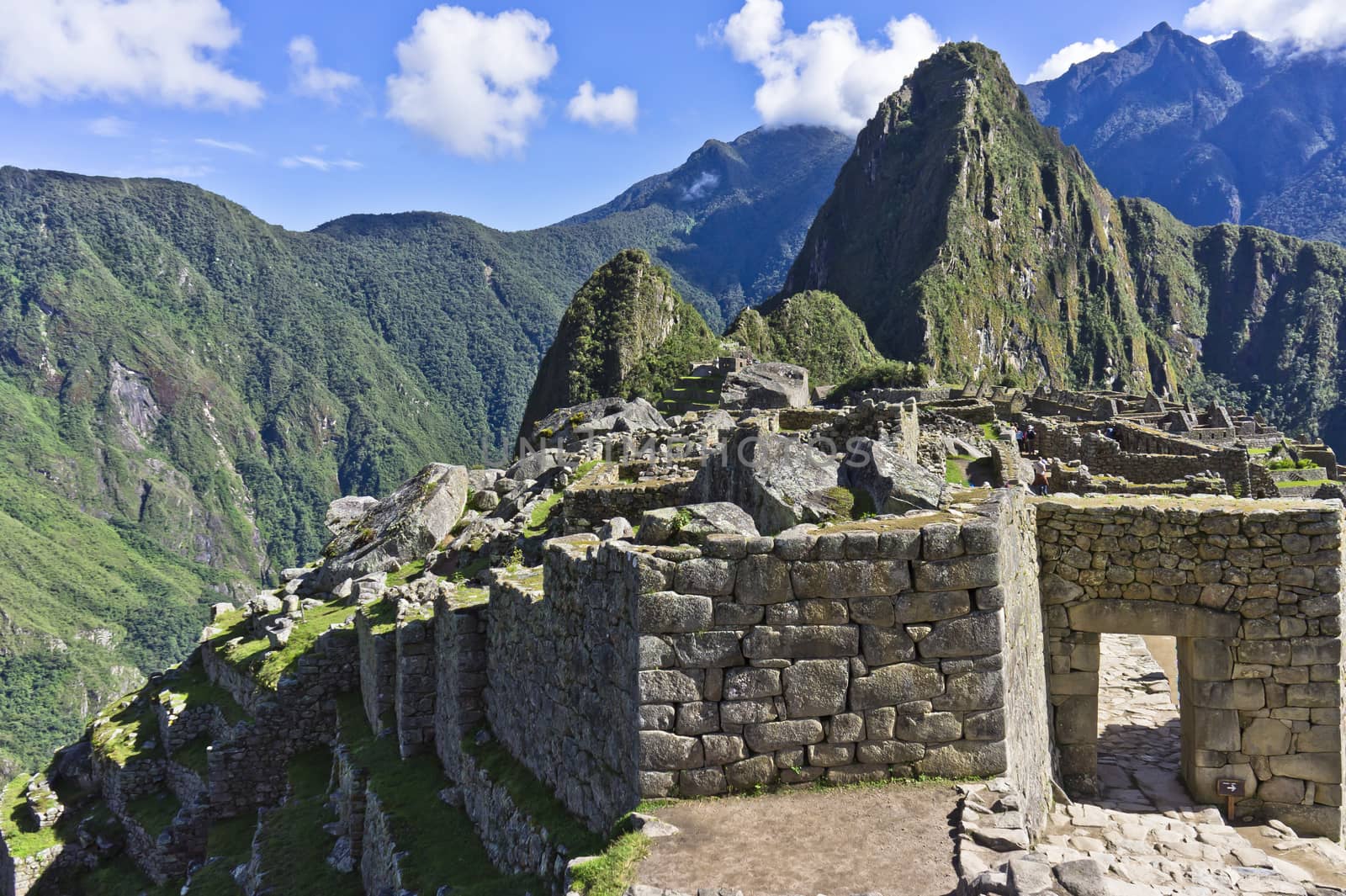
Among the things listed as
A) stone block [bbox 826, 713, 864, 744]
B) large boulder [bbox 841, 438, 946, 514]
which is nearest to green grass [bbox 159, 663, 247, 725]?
large boulder [bbox 841, 438, 946, 514]

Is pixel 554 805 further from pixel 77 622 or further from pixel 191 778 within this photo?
pixel 77 622

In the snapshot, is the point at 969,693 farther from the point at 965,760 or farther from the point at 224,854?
the point at 224,854

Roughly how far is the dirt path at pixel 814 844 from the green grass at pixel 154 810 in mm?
14841

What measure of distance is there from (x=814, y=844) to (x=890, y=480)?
9.32ft

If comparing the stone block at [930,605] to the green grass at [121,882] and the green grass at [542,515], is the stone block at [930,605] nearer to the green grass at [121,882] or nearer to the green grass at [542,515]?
the green grass at [542,515]

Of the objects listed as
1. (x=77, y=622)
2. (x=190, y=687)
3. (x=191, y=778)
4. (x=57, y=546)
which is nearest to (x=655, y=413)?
Result: (x=190, y=687)

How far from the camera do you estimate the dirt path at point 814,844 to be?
16.9 feet

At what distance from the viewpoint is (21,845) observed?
64.2ft

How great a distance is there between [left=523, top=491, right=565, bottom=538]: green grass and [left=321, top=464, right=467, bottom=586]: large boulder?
114 inches

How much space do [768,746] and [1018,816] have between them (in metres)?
1.48

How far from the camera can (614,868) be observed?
18.0 feet

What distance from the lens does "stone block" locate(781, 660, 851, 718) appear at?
602 cm

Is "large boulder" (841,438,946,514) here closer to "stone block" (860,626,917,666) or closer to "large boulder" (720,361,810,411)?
"stone block" (860,626,917,666)

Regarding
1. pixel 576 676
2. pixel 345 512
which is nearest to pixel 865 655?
pixel 576 676
